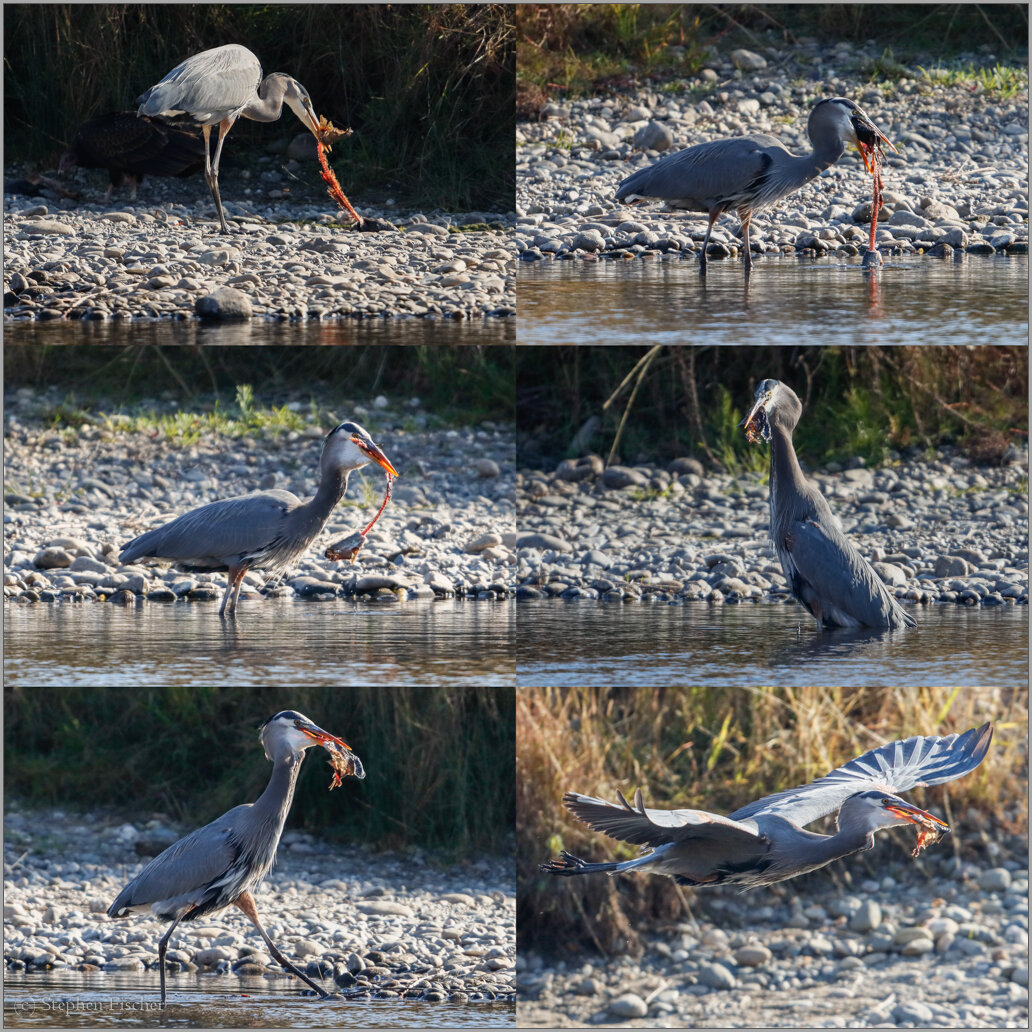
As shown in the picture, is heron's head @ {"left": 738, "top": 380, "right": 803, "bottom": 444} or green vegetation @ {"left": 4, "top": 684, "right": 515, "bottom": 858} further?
green vegetation @ {"left": 4, "top": 684, "right": 515, "bottom": 858}

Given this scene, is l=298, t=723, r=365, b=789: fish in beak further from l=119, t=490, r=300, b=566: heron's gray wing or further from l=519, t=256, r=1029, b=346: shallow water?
l=519, t=256, r=1029, b=346: shallow water

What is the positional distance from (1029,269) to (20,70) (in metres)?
6.64

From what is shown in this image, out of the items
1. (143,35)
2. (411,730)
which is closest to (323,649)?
(411,730)

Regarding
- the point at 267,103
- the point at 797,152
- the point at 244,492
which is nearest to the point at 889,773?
the point at 244,492

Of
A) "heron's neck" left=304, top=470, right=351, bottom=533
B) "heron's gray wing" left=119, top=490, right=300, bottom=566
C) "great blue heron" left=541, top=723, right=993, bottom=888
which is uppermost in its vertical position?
"heron's neck" left=304, top=470, right=351, bottom=533

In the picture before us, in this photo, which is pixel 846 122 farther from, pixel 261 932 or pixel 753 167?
pixel 261 932

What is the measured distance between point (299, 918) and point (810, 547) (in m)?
3.01

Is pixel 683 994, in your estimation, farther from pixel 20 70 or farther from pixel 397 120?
pixel 20 70

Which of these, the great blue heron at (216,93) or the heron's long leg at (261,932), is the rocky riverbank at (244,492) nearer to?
the great blue heron at (216,93)

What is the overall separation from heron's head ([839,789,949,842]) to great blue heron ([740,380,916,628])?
4.28ft

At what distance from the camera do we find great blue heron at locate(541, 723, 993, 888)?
4.22m

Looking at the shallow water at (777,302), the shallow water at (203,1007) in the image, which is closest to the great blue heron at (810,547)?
the shallow water at (777,302)

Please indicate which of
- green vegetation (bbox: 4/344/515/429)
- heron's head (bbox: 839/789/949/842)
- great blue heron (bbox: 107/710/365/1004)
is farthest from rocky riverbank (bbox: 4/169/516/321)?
heron's head (bbox: 839/789/949/842)

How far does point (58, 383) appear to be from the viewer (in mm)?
9227
